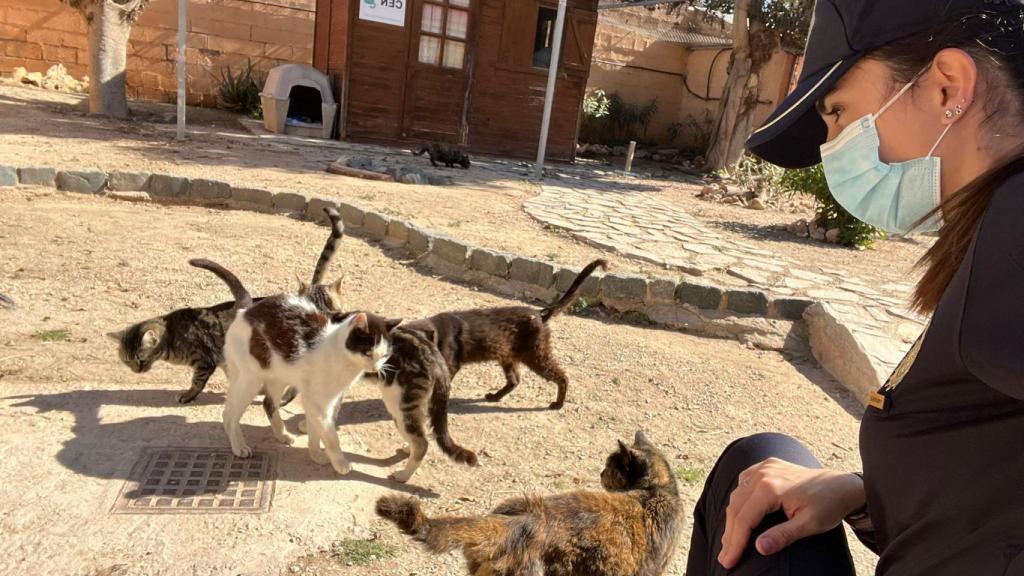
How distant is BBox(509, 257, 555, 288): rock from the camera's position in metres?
5.98

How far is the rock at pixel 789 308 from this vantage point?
5867 mm

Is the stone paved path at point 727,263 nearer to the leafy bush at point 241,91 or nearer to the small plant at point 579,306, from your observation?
the small plant at point 579,306

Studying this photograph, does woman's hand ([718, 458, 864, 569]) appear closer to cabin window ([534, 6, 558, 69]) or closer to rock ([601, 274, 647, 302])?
rock ([601, 274, 647, 302])

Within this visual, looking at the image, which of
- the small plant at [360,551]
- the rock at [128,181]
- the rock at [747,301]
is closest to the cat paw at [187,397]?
the small plant at [360,551]

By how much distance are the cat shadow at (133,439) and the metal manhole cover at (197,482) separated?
0.06 meters

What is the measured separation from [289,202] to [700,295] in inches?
183

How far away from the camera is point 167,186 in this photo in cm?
774

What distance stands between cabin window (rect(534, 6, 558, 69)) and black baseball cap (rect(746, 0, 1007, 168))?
13.9m

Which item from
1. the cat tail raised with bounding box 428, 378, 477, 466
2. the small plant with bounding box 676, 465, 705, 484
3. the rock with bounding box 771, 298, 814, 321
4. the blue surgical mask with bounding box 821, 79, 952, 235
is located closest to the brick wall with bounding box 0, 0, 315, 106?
the rock with bounding box 771, 298, 814, 321

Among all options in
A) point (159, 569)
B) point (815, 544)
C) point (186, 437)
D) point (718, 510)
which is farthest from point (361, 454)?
point (815, 544)

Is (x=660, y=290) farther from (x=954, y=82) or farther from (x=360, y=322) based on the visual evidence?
(x=954, y=82)

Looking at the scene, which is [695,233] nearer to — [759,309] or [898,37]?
[759,309]

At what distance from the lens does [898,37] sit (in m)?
1.25

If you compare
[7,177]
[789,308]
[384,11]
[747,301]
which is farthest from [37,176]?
[789,308]
